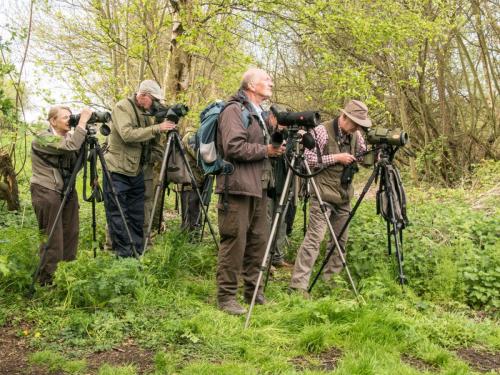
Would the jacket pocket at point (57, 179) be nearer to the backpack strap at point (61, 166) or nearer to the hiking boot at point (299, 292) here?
the backpack strap at point (61, 166)

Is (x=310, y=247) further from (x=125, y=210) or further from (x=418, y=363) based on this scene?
(x=125, y=210)

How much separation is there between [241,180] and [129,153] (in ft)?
6.11

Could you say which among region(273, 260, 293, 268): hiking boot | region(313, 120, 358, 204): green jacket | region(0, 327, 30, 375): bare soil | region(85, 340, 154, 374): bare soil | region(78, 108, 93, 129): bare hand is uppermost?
region(78, 108, 93, 129): bare hand

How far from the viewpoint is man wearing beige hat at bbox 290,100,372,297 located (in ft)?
Answer: 16.8

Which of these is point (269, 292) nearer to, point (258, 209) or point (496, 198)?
point (258, 209)

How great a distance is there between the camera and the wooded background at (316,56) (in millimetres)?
7508

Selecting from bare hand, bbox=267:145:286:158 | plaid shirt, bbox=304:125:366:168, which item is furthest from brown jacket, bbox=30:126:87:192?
plaid shirt, bbox=304:125:366:168

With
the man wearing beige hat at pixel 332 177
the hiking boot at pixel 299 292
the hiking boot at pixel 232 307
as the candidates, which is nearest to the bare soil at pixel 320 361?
the hiking boot at pixel 232 307

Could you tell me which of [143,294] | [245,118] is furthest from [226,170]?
[143,294]

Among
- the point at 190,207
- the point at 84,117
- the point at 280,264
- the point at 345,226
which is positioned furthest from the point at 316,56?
the point at 84,117

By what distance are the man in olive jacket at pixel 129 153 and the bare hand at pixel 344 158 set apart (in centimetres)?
182

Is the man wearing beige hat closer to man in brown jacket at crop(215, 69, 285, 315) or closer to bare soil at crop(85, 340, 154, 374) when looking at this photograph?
man in brown jacket at crop(215, 69, 285, 315)

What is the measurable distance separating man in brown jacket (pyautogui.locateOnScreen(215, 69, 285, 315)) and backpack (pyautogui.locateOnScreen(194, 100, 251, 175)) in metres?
0.03

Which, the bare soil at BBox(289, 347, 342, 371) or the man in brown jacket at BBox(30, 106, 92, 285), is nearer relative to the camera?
the bare soil at BBox(289, 347, 342, 371)
